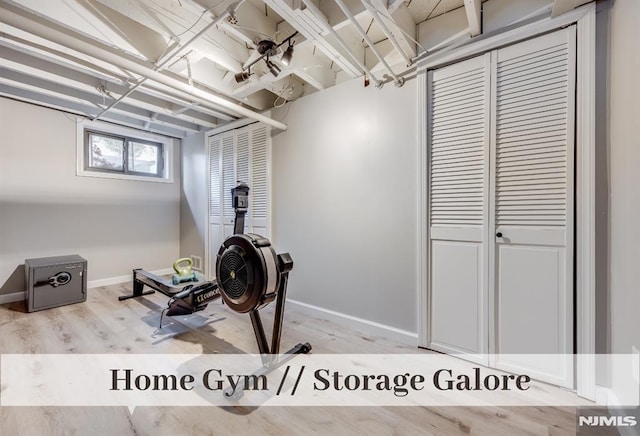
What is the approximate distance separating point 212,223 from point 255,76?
2285 mm

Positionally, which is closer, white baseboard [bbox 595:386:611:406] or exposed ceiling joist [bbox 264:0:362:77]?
white baseboard [bbox 595:386:611:406]

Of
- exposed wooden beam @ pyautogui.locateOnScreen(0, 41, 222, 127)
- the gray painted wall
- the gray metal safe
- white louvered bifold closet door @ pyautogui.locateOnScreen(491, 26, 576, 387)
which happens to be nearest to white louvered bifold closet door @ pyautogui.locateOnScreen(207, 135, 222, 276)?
the gray painted wall

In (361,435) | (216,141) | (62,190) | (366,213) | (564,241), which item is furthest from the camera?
(216,141)

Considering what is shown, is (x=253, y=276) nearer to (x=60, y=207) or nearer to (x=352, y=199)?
(x=352, y=199)

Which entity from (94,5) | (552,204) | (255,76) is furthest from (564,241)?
(94,5)

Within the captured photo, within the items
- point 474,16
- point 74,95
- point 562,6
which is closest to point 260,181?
point 74,95

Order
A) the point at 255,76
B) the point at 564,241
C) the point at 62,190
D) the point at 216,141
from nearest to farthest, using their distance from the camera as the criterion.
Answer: the point at 564,241 → the point at 255,76 → the point at 62,190 → the point at 216,141

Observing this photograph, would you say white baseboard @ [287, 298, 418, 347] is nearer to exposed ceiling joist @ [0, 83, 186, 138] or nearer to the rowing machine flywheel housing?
the rowing machine flywheel housing

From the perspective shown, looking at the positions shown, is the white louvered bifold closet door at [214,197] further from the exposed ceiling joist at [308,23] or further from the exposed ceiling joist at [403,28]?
the exposed ceiling joist at [403,28]

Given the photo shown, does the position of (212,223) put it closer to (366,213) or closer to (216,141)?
(216,141)

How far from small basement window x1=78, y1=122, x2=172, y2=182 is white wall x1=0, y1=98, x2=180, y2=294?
118mm

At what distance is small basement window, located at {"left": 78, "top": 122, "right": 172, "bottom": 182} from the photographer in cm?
377

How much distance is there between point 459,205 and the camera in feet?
6.69

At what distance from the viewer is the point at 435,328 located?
7.07 feet
